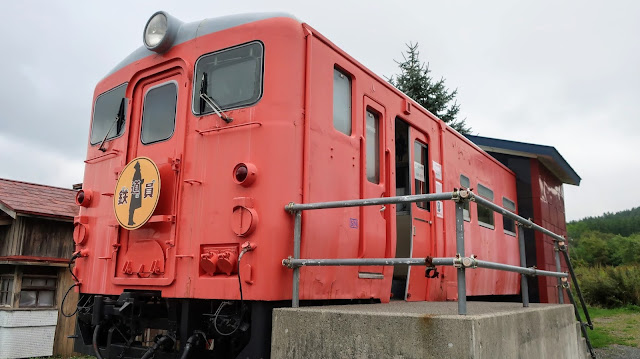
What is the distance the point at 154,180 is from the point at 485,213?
5.81 meters

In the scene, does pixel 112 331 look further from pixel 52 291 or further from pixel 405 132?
pixel 52 291

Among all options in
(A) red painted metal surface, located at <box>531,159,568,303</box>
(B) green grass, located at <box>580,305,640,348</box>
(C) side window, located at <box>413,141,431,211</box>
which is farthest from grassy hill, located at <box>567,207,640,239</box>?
(C) side window, located at <box>413,141,431,211</box>

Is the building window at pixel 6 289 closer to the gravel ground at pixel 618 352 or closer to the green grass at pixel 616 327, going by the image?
the gravel ground at pixel 618 352

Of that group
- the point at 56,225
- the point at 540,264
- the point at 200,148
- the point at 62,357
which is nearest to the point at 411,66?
the point at 540,264

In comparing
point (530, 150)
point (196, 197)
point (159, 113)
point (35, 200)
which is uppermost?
point (530, 150)

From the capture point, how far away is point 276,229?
13.0 ft

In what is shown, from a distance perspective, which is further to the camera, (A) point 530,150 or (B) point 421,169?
(A) point 530,150

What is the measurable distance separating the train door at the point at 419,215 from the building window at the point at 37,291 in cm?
1022

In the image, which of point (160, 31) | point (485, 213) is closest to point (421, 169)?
point (485, 213)

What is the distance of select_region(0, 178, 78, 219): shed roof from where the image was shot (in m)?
11.8

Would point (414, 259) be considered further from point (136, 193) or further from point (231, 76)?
point (136, 193)

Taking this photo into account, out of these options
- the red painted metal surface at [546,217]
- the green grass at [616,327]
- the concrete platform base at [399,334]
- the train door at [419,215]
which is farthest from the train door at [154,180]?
the green grass at [616,327]

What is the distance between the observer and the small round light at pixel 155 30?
4.98 m

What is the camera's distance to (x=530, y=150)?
10.1 m
